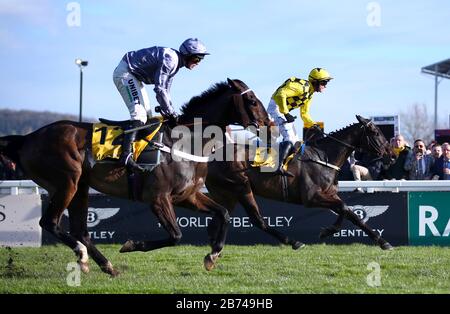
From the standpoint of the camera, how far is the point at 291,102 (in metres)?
9.91

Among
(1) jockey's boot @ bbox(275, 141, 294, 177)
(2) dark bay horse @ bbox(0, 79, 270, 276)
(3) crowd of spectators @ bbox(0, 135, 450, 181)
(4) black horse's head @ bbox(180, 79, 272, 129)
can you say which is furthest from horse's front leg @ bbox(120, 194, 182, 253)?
(3) crowd of spectators @ bbox(0, 135, 450, 181)

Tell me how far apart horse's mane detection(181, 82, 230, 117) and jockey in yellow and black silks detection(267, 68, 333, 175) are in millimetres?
1605

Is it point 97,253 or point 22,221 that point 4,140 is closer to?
point 97,253

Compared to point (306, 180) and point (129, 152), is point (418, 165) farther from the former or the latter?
point (129, 152)

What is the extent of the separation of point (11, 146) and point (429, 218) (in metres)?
6.06

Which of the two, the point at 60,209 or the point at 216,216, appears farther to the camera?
the point at 216,216

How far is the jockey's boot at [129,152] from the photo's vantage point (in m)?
7.59

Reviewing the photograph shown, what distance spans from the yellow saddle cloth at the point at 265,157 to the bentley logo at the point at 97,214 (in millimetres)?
2996

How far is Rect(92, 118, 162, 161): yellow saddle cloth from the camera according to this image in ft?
25.1

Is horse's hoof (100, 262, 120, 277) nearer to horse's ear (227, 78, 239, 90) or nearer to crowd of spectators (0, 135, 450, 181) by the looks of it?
horse's ear (227, 78, 239, 90)

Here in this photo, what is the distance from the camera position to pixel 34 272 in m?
8.04

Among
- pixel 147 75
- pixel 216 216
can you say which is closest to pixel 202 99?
pixel 147 75

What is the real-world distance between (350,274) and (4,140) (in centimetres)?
367
